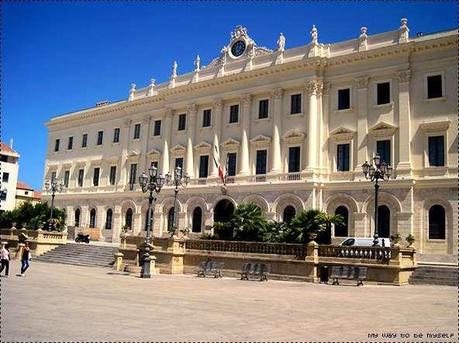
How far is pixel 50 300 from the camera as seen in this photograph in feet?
42.0

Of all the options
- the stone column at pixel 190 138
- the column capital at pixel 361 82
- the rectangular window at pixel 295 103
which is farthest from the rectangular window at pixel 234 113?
the column capital at pixel 361 82

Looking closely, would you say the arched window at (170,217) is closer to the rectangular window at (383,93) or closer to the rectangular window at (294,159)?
the rectangular window at (294,159)

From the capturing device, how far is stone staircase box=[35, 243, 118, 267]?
105 ft

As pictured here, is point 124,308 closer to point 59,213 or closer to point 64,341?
point 64,341

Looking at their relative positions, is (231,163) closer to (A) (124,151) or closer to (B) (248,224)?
(B) (248,224)

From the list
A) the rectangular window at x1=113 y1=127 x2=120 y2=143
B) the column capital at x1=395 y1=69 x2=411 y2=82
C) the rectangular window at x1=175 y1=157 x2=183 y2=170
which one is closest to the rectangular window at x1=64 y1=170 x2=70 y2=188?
the rectangular window at x1=113 y1=127 x2=120 y2=143

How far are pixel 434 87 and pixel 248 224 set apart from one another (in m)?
14.8

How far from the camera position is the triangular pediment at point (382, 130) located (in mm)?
32406

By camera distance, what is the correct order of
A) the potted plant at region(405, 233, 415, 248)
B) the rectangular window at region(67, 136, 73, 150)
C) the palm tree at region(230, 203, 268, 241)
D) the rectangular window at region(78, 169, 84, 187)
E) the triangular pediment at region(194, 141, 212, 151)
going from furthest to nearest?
the rectangular window at region(67, 136, 73, 150), the rectangular window at region(78, 169, 84, 187), the triangular pediment at region(194, 141, 212, 151), the palm tree at region(230, 203, 268, 241), the potted plant at region(405, 233, 415, 248)

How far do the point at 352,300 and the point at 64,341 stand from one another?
9.90m

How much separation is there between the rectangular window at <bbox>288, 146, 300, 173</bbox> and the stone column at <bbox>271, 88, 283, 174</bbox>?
77cm

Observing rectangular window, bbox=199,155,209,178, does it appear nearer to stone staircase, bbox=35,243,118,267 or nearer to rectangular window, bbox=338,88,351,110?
stone staircase, bbox=35,243,118,267

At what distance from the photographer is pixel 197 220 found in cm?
4112

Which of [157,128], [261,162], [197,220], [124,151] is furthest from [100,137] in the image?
[261,162]
